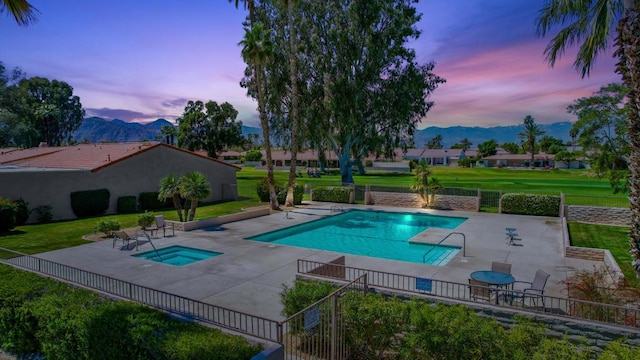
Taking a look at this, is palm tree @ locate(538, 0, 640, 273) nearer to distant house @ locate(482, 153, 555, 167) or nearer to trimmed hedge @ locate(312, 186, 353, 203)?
trimmed hedge @ locate(312, 186, 353, 203)

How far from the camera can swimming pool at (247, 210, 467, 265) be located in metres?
16.9

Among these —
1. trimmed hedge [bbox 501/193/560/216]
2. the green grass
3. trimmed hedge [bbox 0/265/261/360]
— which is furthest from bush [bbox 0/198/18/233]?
trimmed hedge [bbox 501/193/560/216]

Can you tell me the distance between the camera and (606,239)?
17719mm

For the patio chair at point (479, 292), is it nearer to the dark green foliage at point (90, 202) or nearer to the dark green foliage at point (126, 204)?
the dark green foliage at point (126, 204)

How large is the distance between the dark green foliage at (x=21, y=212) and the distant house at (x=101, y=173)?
564 mm

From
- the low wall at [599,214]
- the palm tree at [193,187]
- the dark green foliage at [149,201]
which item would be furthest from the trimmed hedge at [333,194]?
the low wall at [599,214]

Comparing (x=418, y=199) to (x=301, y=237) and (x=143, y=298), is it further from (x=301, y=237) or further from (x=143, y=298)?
(x=143, y=298)

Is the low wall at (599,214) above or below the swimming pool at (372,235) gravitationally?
above

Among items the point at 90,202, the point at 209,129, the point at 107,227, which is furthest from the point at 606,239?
the point at 209,129

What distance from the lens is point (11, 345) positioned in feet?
27.3

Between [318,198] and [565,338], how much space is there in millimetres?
26534

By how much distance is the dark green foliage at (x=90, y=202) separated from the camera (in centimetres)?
2427

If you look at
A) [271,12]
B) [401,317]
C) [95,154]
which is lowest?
[401,317]

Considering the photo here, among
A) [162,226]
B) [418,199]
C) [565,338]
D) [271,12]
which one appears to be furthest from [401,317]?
[271,12]
